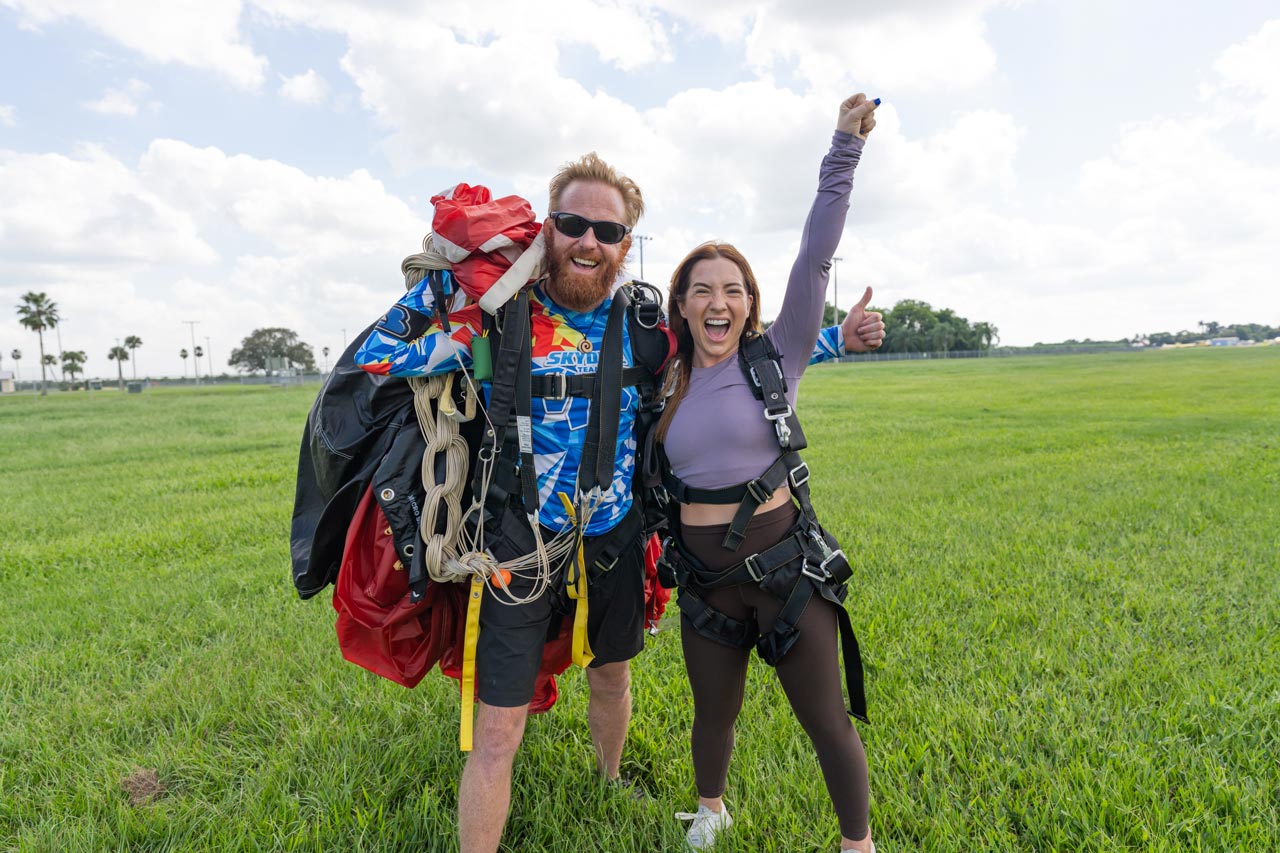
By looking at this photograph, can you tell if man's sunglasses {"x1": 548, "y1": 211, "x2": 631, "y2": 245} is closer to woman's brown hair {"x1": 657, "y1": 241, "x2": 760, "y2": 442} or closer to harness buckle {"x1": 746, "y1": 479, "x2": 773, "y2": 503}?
woman's brown hair {"x1": 657, "y1": 241, "x2": 760, "y2": 442}

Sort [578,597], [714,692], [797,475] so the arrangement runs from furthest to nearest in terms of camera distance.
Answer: [578,597] < [714,692] < [797,475]

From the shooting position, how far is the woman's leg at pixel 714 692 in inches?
111

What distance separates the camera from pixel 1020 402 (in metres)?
21.9

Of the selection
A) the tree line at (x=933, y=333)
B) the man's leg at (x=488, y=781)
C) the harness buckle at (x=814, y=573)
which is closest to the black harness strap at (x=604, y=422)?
the harness buckle at (x=814, y=573)

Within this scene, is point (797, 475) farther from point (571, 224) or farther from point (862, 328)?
Answer: point (571, 224)

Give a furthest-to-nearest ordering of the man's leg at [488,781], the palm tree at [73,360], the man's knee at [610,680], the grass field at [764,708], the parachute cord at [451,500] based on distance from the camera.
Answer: the palm tree at [73,360]
the man's knee at [610,680]
the grass field at [764,708]
the parachute cord at [451,500]
the man's leg at [488,781]

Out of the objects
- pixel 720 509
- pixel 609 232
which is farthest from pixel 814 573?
pixel 609 232

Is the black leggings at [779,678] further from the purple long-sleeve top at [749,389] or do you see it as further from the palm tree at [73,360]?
the palm tree at [73,360]

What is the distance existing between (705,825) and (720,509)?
1294mm

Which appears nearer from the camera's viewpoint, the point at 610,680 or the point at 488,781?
the point at 488,781

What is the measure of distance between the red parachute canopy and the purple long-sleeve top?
863mm

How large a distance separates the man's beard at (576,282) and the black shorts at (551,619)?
894 mm

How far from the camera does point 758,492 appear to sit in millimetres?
2674

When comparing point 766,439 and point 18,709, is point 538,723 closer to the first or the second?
point 766,439
